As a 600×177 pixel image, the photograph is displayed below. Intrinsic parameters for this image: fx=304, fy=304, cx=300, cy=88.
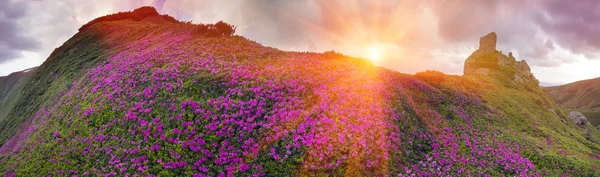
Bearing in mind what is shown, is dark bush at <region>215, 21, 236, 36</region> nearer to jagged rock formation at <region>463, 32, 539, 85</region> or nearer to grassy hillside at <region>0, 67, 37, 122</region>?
grassy hillside at <region>0, 67, 37, 122</region>

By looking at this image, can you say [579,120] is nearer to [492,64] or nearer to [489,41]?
[492,64]

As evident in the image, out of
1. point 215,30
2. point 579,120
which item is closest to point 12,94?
point 215,30

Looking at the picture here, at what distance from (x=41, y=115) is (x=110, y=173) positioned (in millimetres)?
13827

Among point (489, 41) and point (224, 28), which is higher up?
point (489, 41)

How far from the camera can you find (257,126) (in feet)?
45.4

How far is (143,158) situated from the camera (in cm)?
1251

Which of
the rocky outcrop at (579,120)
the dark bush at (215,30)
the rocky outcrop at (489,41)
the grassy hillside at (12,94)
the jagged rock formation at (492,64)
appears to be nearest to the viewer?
the dark bush at (215,30)

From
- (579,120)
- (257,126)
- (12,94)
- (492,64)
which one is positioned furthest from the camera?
(492,64)

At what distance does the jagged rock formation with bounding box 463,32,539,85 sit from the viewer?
46.4 m

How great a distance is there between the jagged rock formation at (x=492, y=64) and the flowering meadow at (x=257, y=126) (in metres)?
25.1

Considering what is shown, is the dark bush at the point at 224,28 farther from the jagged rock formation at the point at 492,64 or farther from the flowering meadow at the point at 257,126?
the jagged rock formation at the point at 492,64

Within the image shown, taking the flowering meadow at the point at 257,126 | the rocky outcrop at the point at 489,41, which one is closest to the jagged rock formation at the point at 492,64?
the rocky outcrop at the point at 489,41

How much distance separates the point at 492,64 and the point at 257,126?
47.5 meters

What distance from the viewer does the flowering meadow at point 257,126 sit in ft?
41.3
